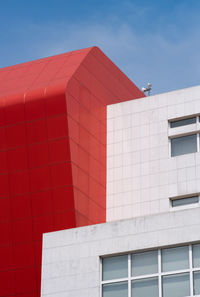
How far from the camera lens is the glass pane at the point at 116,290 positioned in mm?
29531

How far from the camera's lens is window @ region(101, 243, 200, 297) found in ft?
93.5

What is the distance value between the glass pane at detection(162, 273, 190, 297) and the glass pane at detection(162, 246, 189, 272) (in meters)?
0.35

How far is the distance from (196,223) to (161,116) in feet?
42.0

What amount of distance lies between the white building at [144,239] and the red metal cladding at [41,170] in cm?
234

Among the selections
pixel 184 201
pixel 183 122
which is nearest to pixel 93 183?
pixel 184 201

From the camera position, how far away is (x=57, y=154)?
121 feet

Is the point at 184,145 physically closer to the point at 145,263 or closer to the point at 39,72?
the point at 39,72

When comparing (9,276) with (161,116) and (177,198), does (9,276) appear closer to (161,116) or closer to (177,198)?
(177,198)

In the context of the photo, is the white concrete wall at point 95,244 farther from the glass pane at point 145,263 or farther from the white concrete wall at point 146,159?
the white concrete wall at point 146,159

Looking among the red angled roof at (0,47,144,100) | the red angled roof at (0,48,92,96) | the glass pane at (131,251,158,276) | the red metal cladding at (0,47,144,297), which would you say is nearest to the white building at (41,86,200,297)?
the glass pane at (131,251,158,276)

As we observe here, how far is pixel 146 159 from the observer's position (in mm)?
40281

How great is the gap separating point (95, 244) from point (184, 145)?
11.2 m

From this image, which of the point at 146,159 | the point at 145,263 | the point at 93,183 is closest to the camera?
the point at 145,263

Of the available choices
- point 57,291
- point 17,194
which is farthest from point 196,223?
point 17,194
